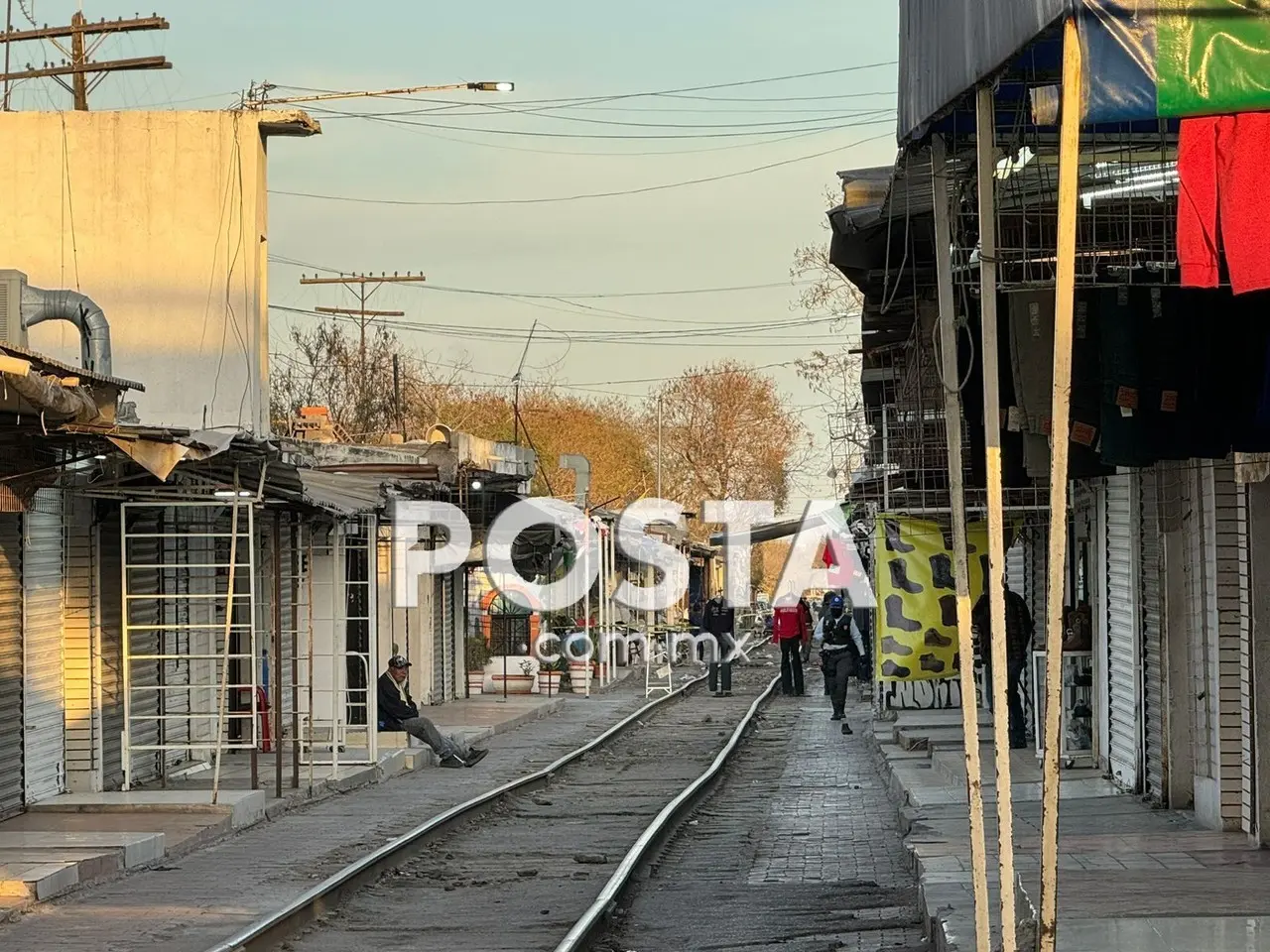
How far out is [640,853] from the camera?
13984 mm

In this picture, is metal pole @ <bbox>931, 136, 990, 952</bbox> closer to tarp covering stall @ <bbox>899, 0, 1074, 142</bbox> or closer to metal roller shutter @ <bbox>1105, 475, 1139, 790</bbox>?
tarp covering stall @ <bbox>899, 0, 1074, 142</bbox>

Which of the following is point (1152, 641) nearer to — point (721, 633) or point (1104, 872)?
point (1104, 872)

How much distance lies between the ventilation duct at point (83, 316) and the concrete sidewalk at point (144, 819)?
4679mm

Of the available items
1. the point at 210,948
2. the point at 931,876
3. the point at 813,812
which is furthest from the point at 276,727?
the point at 931,876

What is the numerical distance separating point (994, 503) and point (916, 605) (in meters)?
14.1

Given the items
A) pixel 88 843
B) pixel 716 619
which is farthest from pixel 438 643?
pixel 88 843

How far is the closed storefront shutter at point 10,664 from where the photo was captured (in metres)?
15.2

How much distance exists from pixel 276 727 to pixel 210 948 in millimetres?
6502

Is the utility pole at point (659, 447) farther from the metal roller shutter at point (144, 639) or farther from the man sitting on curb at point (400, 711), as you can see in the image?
the metal roller shutter at point (144, 639)

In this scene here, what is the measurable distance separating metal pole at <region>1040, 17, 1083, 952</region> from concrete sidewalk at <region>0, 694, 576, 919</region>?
25.1ft

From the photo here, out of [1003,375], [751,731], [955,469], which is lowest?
[751,731]

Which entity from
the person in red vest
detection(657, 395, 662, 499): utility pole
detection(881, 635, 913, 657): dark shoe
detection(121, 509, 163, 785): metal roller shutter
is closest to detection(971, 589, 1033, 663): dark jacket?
detection(881, 635, 913, 657): dark shoe

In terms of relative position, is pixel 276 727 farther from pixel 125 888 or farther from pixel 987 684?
pixel 987 684

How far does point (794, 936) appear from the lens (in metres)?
10.8
